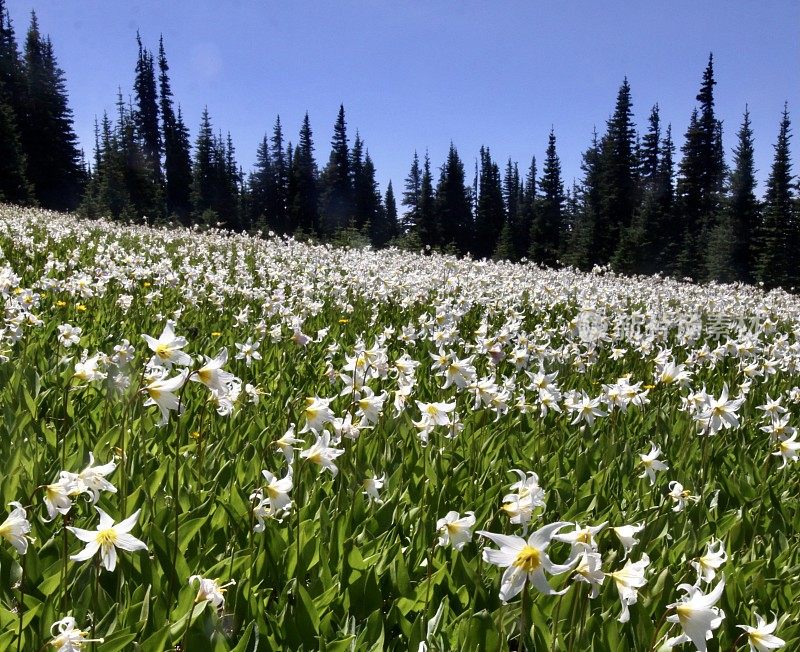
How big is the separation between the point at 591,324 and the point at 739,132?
44.3 m

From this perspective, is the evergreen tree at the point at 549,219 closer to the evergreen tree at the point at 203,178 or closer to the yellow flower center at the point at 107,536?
the evergreen tree at the point at 203,178

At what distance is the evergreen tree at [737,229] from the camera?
39.1 meters

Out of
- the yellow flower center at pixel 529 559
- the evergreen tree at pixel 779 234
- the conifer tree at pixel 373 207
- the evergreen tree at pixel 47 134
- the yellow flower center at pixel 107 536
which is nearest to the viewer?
the yellow flower center at pixel 529 559

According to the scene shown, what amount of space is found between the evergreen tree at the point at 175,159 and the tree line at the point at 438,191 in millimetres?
143

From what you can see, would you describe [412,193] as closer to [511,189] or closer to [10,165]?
[511,189]

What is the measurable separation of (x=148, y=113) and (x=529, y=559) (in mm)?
67555

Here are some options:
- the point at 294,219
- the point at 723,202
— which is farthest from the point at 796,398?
the point at 294,219

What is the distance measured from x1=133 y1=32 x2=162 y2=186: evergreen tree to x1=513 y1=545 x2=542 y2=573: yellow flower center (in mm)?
63817

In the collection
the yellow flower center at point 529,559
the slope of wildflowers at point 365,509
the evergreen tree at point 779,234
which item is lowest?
the slope of wildflowers at point 365,509

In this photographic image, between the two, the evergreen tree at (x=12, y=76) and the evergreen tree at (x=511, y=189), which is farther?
the evergreen tree at (x=511, y=189)

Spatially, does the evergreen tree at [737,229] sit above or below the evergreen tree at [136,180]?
below

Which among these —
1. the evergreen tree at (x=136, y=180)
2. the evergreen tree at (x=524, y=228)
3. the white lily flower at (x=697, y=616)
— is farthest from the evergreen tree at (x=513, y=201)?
the white lily flower at (x=697, y=616)

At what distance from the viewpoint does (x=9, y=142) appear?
3894 cm

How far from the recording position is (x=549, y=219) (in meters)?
59.9
